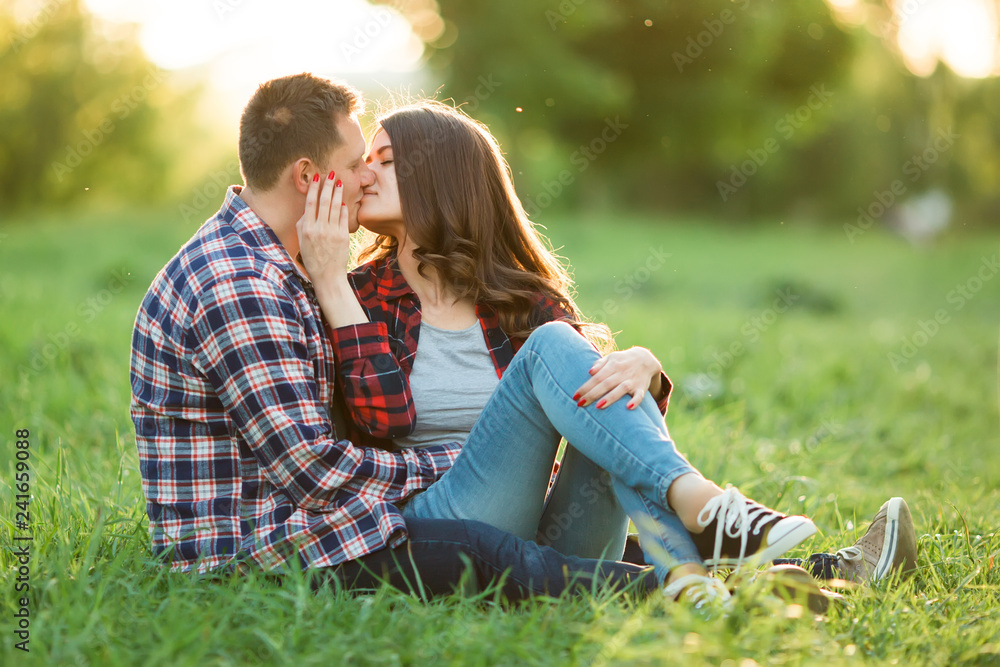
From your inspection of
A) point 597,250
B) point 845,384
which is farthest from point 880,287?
point 845,384

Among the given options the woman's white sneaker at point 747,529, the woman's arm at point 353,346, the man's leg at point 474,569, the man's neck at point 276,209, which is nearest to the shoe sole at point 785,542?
the woman's white sneaker at point 747,529

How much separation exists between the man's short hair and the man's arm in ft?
1.43

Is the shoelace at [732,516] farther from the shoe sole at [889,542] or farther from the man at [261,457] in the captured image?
the shoe sole at [889,542]

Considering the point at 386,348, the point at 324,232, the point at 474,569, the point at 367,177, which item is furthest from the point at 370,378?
the point at 367,177

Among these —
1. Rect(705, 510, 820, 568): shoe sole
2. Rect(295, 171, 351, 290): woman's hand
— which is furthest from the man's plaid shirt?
Rect(705, 510, 820, 568): shoe sole

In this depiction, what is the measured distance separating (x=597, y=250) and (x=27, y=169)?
9345 mm

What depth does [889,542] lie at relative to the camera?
245 cm

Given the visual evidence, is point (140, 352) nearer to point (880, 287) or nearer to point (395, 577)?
point (395, 577)

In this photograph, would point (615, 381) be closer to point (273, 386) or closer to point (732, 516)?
point (732, 516)

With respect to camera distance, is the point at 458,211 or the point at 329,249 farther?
the point at 458,211

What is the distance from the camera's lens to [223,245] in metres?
2.16

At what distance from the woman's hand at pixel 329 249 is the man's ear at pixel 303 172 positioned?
1 cm


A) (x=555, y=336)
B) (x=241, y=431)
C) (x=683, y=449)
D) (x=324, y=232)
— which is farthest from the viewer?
(x=683, y=449)

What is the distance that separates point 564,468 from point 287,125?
1.23 m
